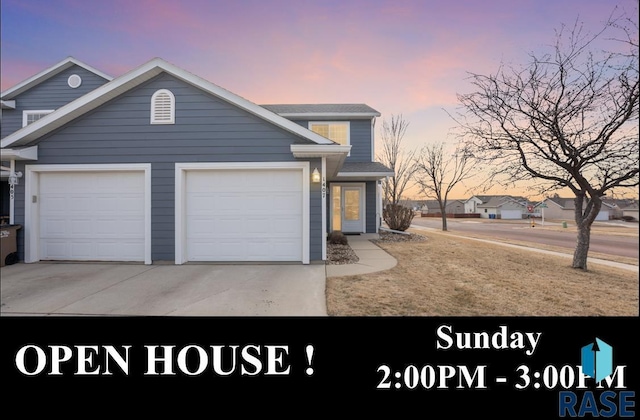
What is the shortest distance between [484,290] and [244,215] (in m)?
5.32

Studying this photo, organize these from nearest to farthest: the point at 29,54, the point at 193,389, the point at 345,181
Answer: the point at 193,389 → the point at 29,54 → the point at 345,181

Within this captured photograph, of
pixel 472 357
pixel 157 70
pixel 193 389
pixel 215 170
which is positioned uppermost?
pixel 157 70

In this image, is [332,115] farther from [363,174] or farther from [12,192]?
[12,192]

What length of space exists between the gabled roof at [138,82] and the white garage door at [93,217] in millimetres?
1163

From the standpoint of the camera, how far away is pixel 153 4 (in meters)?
6.25

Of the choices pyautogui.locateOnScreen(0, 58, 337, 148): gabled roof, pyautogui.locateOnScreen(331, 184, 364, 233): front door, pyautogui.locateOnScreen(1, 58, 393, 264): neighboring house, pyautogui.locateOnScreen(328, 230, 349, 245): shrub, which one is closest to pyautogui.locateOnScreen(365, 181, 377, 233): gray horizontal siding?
pyautogui.locateOnScreen(331, 184, 364, 233): front door

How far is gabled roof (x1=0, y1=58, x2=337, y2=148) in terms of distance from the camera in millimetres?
6543

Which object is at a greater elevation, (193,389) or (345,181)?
(345,181)

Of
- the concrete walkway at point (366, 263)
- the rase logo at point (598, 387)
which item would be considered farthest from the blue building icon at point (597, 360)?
the concrete walkway at point (366, 263)

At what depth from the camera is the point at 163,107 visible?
682 cm

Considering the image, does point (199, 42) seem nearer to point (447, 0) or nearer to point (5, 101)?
point (447, 0)

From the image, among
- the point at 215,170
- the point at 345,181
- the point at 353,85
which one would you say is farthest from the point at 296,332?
the point at 345,181

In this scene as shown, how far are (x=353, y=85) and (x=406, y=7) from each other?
12.7ft

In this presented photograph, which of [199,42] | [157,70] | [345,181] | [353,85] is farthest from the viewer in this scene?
[345,181]
